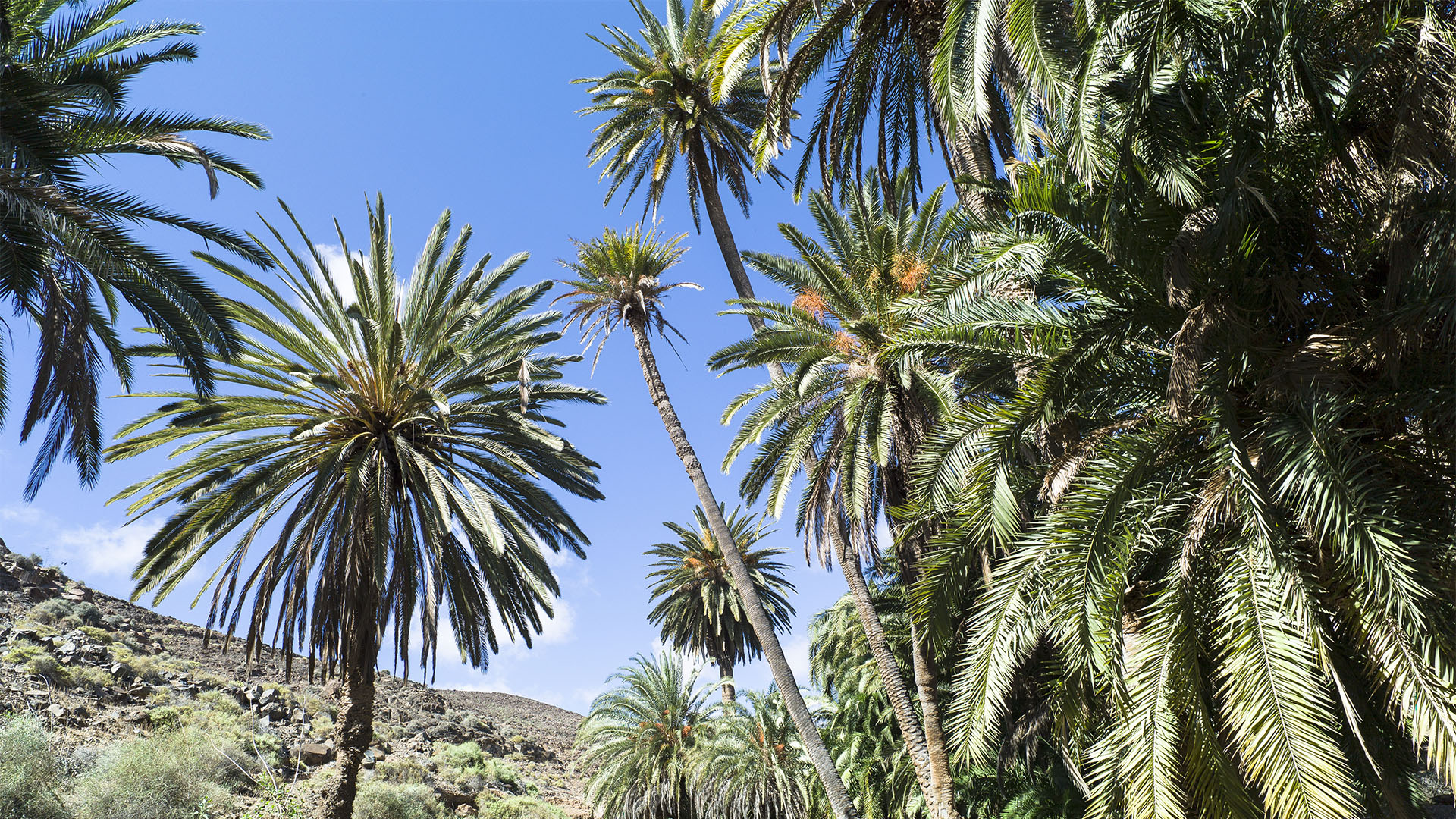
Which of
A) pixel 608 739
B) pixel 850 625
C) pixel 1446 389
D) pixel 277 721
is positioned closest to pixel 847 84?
pixel 1446 389

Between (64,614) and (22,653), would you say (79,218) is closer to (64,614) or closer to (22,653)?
(22,653)

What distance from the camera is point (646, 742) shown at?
1097 inches

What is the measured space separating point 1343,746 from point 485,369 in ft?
42.7

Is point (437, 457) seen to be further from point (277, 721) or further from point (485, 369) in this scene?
point (277, 721)

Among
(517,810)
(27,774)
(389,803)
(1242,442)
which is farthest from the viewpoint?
(517,810)

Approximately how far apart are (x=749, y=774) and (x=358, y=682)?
55.6ft

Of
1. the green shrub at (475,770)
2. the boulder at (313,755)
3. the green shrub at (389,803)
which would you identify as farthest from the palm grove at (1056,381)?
the green shrub at (475,770)

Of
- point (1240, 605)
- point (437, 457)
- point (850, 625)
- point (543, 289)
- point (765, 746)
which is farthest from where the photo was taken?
point (850, 625)

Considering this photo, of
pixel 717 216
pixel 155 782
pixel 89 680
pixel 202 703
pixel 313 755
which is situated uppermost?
pixel 717 216

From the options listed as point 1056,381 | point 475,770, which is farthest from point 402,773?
point 1056,381

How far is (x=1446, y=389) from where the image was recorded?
21.7 ft

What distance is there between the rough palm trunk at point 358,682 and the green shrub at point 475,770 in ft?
61.5

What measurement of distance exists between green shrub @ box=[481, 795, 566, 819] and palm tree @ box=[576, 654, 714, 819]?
1.57 m

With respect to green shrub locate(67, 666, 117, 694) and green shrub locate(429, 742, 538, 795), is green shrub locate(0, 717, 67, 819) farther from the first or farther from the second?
green shrub locate(429, 742, 538, 795)
